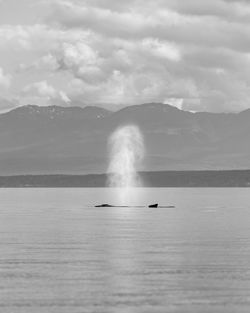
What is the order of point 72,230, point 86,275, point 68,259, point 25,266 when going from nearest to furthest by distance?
point 86,275 < point 25,266 < point 68,259 < point 72,230

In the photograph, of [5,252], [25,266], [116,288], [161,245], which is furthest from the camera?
[161,245]

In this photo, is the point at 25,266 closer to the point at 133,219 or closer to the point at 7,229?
the point at 7,229

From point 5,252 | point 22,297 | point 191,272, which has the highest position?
point 5,252

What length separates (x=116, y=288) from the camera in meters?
50.4

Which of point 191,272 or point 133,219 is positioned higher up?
point 133,219

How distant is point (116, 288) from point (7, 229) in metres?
51.2

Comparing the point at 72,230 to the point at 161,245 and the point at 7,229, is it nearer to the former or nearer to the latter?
the point at 7,229

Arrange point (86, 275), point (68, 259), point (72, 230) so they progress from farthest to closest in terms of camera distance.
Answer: point (72, 230) → point (68, 259) → point (86, 275)

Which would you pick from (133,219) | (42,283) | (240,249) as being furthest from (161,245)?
(133,219)

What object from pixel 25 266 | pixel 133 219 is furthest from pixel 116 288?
pixel 133 219

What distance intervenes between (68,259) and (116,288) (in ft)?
48.6

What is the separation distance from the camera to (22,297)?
47.1 metres

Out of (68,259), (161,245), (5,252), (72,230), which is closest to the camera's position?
(68,259)

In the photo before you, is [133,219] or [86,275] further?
[133,219]
